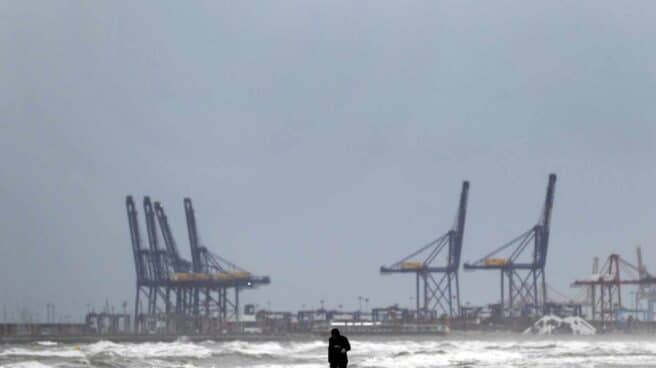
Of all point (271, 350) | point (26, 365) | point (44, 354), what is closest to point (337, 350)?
point (26, 365)

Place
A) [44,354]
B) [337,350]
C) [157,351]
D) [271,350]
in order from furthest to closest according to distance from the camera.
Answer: [271,350], [157,351], [44,354], [337,350]

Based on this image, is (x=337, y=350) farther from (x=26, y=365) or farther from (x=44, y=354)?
(x=44, y=354)

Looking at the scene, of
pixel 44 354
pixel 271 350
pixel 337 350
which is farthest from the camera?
pixel 271 350

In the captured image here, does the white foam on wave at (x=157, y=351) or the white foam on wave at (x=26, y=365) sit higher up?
the white foam on wave at (x=26, y=365)

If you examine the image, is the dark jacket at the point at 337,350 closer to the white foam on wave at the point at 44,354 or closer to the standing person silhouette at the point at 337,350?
the standing person silhouette at the point at 337,350

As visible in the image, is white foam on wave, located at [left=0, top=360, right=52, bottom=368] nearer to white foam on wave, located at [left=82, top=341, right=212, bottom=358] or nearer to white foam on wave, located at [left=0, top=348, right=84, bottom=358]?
white foam on wave, located at [left=82, top=341, right=212, bottom=358]

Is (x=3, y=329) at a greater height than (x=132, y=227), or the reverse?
(x=132, y=227)

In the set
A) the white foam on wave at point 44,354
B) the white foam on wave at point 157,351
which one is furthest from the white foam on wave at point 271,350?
the white foam on wave at point 44,354

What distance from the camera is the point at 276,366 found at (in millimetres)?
69625

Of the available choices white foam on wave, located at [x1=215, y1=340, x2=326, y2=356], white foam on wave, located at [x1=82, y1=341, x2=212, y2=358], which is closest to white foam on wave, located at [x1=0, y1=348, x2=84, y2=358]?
white foam on wave, located at [x1=82, y1=341, x2=212, y2=358]

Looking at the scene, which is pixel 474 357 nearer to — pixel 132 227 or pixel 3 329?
pixel 3 329

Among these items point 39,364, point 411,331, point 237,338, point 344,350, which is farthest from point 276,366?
point 411,331

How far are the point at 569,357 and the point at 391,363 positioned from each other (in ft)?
46.5

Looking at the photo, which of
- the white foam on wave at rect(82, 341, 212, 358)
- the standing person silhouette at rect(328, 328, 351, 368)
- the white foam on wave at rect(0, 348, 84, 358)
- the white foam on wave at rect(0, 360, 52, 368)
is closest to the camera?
the standing person silhouette at rect(328, 328, 351, 368)
